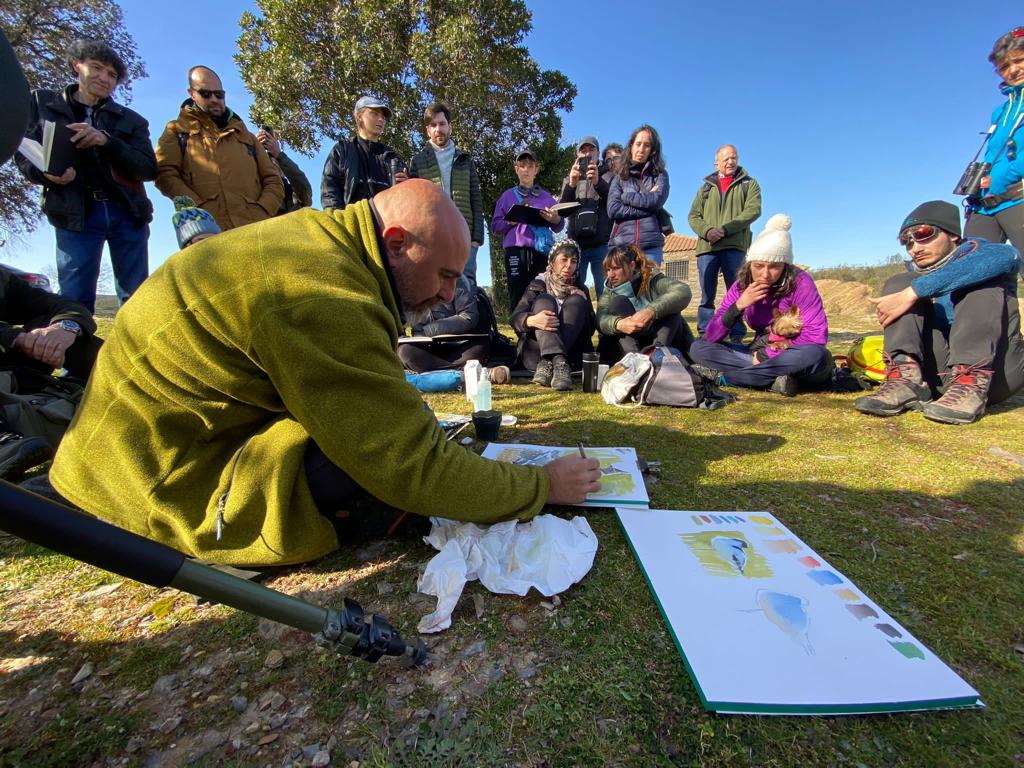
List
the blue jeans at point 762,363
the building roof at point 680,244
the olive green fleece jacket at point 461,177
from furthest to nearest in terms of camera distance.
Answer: the building roof at point 680,244 < the olive green fleece jacket at point 461,177 < the blue jeans at point 762,363

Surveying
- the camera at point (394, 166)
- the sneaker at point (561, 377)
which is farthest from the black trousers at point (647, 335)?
the camera at point (394, 166)

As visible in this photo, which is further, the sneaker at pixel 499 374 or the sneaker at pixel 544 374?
the sneaker at pixel 499 374

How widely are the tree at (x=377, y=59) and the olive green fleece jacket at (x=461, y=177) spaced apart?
6.27 metres

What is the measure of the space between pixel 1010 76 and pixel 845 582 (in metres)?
4.22

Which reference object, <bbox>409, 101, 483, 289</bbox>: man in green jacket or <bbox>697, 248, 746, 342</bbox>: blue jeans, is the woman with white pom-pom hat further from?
<bbox>409, 101, 483, 289</bbox>: man in green jacket

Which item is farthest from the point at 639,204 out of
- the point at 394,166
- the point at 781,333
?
the point at 394,166

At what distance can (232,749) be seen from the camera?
0.89 meters

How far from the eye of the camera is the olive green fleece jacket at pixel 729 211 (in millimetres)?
4793

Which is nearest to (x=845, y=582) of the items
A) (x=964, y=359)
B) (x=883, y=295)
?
(x=964, y=359)

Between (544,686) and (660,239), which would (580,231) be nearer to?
(660,239)

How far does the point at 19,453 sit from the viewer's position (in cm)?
181

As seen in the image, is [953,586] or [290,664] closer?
[290,664]

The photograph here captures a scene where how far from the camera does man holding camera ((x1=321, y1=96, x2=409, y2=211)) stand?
4480 millimetres

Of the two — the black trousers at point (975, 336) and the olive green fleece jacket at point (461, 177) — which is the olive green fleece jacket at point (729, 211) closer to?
the black trousers at point (975, 336)
